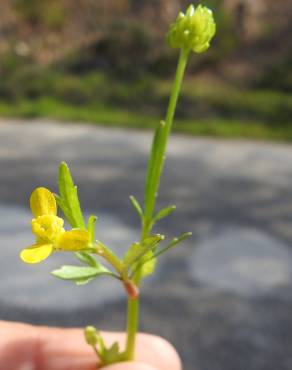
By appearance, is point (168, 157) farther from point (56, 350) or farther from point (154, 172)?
point (154, 172)

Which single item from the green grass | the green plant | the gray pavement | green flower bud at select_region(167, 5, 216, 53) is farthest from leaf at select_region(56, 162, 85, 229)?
the green grass

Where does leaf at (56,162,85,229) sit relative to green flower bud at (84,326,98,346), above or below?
above

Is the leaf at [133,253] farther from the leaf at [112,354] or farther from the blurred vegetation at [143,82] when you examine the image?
the blurred vegetation at [143,82]

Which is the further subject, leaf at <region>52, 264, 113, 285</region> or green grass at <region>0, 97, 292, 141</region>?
green grass at <region>0, 97, 292, 141</region>

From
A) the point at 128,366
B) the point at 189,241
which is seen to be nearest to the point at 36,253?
the point at 128,366

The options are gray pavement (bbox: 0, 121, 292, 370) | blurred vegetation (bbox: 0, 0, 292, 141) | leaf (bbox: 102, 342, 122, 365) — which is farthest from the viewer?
blurred vegetation (bbox: 0, 0, 292, 141)

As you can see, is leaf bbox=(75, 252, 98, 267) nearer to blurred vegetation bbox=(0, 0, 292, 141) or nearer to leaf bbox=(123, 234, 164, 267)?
leaf bbox=(123, 234, 164, 267)
